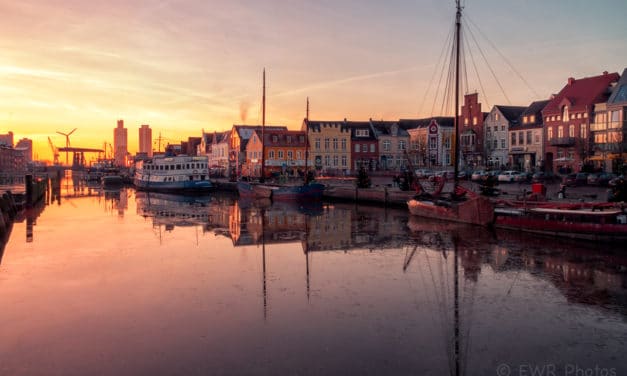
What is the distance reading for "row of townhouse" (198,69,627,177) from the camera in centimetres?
5586

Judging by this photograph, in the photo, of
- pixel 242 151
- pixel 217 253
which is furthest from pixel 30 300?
pixel 242 151

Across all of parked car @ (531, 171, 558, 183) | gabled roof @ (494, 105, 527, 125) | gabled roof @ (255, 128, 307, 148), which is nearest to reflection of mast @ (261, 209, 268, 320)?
parked car @ (531, 171, 558, 183)

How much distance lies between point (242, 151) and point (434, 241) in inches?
2536

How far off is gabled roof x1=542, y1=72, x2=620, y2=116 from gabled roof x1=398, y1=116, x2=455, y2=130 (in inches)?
785

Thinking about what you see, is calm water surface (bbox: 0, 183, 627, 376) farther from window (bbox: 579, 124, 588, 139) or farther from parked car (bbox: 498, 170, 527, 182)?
window (bbox: 579, 124, 588, 139)

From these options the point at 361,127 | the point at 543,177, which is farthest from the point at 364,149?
the point at 543,177

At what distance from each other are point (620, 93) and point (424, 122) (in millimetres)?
36365

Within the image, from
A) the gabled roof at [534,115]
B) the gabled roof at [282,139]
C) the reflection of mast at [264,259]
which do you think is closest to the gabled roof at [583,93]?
the gabled roof at [534,115]

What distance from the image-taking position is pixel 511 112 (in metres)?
72.8

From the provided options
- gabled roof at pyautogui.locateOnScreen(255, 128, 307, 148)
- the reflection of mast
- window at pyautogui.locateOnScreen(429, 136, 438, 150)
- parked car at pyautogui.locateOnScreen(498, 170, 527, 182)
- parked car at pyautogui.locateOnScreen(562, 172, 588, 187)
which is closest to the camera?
the reflection of mast

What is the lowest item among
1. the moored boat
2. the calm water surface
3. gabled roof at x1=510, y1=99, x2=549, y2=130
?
the calm water surface

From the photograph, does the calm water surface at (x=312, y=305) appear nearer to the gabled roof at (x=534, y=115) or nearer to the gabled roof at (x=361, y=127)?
the gabled roof at (x=534, y=115)

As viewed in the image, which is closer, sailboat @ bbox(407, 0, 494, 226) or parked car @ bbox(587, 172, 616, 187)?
sailboat @ bbox(407, 0, 494, 226)

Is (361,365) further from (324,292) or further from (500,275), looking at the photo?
(500,275)
